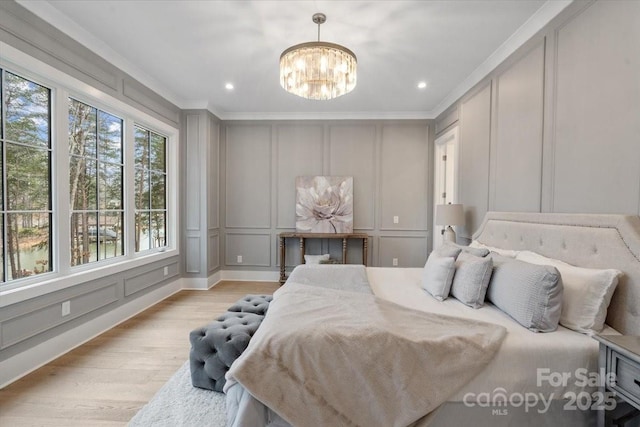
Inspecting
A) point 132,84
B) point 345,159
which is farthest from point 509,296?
point 132,84

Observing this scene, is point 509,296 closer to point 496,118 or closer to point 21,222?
point 496,118

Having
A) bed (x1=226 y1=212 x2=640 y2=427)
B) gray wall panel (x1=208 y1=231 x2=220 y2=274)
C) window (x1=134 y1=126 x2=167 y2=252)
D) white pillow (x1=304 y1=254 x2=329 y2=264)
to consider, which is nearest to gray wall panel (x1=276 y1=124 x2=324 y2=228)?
white pillow (x1=304 y1=254 x2=329 y2=264)

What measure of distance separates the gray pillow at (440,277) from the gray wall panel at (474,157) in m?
1.25

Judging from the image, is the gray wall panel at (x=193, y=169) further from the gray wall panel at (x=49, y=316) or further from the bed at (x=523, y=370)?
the bed at (x=523, y=370)

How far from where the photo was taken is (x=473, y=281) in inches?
74.1

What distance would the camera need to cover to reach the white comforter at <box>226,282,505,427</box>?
4.08 feet

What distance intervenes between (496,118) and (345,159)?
2260 millimetres

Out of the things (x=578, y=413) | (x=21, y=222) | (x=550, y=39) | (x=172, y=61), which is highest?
(x=172, y=61)

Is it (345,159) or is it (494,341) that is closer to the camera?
(494,341)

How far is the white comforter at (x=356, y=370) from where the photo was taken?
1.24m

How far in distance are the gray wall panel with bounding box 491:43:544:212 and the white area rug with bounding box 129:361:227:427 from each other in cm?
271

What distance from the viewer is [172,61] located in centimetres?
296

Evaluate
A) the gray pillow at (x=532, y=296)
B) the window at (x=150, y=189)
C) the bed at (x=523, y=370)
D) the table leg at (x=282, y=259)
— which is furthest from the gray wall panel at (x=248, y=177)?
the gray pillow at (x=532, y=296)

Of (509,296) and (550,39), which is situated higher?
(550,39)
